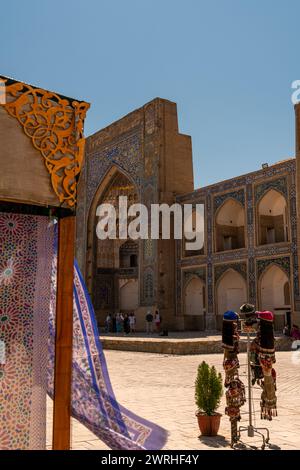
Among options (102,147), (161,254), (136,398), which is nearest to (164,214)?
(161,254)

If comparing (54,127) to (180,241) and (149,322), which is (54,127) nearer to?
(149,322)

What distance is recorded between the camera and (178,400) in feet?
19.9

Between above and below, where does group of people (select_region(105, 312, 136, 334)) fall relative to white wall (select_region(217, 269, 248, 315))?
below

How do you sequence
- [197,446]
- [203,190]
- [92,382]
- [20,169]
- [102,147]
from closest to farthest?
[20,169] → [92,382] → [197,446] → [203,190] → [102,147]

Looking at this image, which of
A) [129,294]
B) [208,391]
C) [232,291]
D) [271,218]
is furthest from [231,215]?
[208,391]

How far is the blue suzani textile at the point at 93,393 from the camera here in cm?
295

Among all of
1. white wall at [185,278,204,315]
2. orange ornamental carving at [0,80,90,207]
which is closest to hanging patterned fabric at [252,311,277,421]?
orange ornamental carving at [0,80,90,207]

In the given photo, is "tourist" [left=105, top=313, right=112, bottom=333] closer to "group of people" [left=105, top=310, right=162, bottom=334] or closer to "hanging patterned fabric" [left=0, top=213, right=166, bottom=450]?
"group of people" [left=105, top=310, right=162, bottom=334]

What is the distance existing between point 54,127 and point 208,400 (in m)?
2.82

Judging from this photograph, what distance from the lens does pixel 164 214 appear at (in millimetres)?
21438

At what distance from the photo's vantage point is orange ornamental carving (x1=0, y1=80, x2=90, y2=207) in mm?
2816

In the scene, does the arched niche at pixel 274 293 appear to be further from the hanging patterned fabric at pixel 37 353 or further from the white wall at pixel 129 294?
the hanging patterned fabric at pixel 37 353
